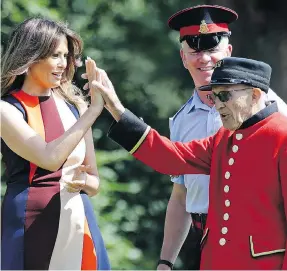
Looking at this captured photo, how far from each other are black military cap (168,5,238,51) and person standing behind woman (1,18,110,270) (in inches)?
23.8

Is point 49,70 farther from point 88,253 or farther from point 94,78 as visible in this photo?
point 88,253

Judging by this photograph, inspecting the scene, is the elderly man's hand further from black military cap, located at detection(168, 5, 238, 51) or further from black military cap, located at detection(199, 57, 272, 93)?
black military cap, located at detection(168, 5, 238, 51)

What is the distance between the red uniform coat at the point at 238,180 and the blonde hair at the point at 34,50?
51 centimetres

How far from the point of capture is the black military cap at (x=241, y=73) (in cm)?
497

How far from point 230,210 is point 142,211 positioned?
244 inches

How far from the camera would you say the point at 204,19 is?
5820 millimetres

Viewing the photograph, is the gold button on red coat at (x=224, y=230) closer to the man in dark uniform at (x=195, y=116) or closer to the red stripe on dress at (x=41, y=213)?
the man in dark uniform at (x=195, y=116)

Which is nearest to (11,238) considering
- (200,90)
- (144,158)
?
(144,158)

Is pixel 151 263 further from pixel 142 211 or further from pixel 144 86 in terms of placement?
pixel 144 86

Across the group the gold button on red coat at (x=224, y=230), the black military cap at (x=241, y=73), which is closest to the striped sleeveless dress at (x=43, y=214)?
the gold button on red coat at (x=224, y=230)

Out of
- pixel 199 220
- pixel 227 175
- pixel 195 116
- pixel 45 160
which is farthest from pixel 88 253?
pixel 195 116

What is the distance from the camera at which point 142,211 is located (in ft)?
36.7

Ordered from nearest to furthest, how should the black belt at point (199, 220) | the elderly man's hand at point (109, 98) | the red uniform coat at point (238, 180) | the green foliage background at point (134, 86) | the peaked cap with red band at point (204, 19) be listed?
the red uniform coat at point (238, 180)
the elderly man's hand at point (109, 98)
the black belt at point (199, 220)
the peaked cap with red band at point (204, 19)
the green foliage background at point (134, 86)

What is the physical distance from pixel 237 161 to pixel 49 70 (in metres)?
0.94
